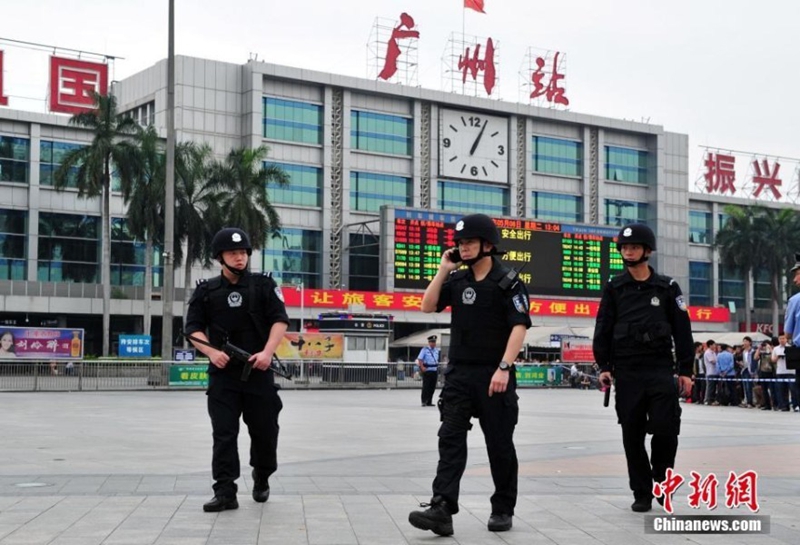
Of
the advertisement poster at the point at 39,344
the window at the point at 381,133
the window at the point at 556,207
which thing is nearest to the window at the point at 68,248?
the window at the point at 381,133

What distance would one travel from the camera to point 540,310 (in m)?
63.1

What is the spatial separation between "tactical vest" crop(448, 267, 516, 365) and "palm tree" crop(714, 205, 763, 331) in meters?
69.9

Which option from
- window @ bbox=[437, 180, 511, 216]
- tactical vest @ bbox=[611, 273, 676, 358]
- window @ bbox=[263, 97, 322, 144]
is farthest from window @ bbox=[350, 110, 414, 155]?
tactical vest @ bbox=[611, 273, 676, 358]

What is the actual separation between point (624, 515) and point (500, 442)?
1.10 meters

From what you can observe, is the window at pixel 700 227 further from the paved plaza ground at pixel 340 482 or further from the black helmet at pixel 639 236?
the black helmet at pixel 639 236

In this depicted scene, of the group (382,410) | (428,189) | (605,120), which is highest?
(605,120)

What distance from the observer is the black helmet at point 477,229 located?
7176 millimetres

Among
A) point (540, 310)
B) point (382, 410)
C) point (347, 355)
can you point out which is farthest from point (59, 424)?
point (540, 310)

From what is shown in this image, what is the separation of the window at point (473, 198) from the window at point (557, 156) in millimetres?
3538

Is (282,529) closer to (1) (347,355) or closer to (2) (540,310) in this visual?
(1) (347,355)

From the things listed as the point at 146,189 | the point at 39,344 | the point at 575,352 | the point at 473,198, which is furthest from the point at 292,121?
the point at 39,344

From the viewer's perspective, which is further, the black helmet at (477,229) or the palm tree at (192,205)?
the palm tree at (192,205)

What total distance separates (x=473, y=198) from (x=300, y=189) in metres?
10.4

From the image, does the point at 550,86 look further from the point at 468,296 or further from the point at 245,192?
the point at 468,296
